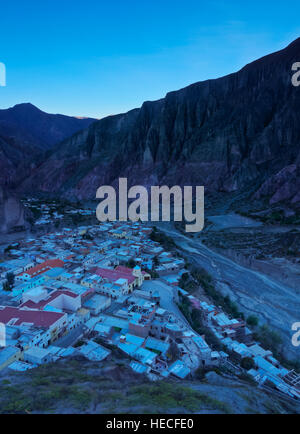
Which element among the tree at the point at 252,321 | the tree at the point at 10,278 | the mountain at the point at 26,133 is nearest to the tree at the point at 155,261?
the tree at the point at 252,321

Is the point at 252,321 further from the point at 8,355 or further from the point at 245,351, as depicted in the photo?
the point at 8,355

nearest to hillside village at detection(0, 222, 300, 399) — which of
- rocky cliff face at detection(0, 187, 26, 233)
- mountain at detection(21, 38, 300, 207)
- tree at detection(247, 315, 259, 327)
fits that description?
tree at detection(247, 315, 259, 327)

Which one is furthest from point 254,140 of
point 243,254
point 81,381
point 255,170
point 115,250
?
point 81,381

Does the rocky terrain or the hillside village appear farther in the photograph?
the hillside village

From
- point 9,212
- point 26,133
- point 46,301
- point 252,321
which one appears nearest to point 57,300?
point 46,301

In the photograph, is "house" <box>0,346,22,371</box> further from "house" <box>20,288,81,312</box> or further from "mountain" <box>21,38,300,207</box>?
"mountain" <box>21,38,300,207</box>

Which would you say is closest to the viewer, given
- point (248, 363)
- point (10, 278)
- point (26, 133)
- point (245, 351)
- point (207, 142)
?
point (248, 363)
